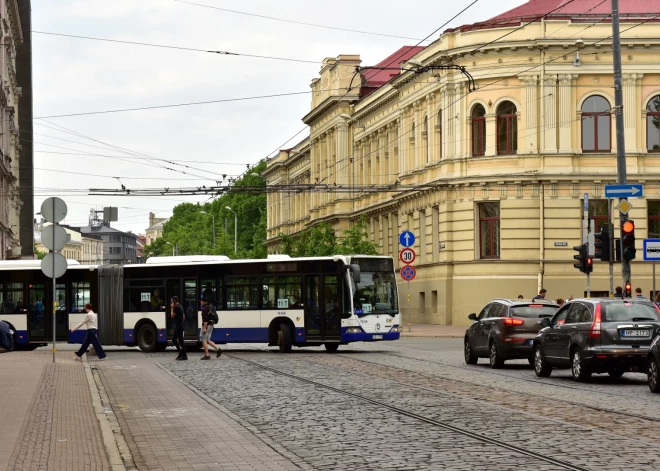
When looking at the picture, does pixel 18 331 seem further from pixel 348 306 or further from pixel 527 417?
pixel 527 417

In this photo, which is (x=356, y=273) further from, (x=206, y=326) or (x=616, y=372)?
(x=616, y=372)

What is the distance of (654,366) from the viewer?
20.1 meters

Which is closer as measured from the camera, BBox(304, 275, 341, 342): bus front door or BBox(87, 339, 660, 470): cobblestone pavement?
BBox(87, 339, 660, 470): cobblestone pavement

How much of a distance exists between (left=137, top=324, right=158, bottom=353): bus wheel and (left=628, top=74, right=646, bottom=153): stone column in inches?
1000

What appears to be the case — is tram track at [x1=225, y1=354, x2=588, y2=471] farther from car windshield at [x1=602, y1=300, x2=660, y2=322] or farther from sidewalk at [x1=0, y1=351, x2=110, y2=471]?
car windshield at [x1=602, y1=300, x2=660, y2=322]

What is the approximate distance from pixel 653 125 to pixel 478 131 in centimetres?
757

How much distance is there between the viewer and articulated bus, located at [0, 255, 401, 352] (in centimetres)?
3584

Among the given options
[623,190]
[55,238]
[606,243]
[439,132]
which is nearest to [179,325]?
[55,238]

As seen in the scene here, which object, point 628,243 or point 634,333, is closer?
point 634,333

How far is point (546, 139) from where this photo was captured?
5569 cm

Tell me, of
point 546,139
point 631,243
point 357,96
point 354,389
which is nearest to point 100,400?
point 354,389

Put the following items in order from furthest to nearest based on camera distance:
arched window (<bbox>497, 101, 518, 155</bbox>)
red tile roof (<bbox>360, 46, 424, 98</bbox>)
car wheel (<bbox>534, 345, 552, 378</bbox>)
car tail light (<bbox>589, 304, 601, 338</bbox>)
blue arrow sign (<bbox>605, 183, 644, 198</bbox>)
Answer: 1. red tile roof (<bbox>360, 46, 424, 98</bbox>)
2. arched window (<bbox>497, 101, 518, 155</bbox>)
3. blue arrow sign (<bbox>605, 183, 644, 198</bbox>)
4. car wheel (<bbox>534, 345, 552, 378</bbox>)
5. car tail light (<bbox>589, 304, 601, 338</bbox>)

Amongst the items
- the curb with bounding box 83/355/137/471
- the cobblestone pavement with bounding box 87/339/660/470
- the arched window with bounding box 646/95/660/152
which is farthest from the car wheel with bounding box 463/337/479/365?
the arched window with bounding box 646/95/660/152

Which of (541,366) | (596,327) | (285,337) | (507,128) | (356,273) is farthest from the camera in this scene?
(507,128)
